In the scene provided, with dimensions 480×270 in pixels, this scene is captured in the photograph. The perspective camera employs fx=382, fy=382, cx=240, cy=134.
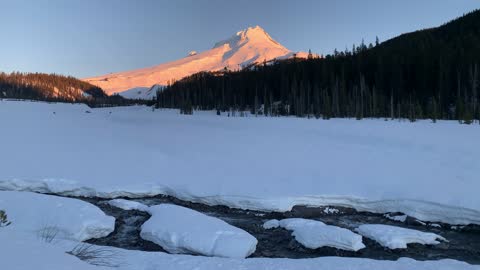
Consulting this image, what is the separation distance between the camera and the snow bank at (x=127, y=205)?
1168cm

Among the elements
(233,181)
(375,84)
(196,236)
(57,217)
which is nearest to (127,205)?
(57,217)

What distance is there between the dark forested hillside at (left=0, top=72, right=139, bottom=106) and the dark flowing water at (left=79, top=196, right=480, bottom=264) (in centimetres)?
10470

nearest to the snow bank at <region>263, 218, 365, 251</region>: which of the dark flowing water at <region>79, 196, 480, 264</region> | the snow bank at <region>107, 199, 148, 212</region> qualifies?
the dark flowing water at <region>79, 196, 480, 264</region>

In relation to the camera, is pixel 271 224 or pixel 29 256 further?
pixel 271 224

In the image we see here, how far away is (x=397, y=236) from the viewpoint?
9062mm

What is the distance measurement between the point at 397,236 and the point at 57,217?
8.44 metres

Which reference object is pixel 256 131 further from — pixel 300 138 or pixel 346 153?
pixel 346 153

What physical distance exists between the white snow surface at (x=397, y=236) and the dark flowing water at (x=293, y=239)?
0.16m

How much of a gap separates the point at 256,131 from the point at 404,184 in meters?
14.5

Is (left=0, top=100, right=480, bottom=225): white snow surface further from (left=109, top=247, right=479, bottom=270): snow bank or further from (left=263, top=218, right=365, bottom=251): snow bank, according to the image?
(left=109, top=247, right=479, bottom=270): snow bank

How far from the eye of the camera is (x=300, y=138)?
74.1ft

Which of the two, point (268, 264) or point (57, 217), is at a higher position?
point (57, 217)

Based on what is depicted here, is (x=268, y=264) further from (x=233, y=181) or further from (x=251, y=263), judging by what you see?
(x=233, y=181)

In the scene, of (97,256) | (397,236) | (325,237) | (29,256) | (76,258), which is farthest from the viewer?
(397,236)
